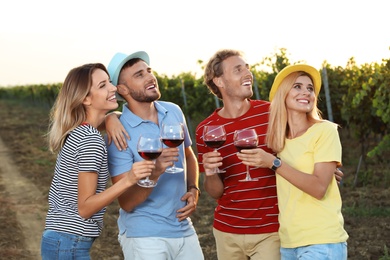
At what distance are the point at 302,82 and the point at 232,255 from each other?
994 millimetres

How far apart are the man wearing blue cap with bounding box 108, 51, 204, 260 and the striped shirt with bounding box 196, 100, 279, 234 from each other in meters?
0.18

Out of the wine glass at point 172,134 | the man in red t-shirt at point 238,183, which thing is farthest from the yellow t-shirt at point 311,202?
the wine glass at point 172,134

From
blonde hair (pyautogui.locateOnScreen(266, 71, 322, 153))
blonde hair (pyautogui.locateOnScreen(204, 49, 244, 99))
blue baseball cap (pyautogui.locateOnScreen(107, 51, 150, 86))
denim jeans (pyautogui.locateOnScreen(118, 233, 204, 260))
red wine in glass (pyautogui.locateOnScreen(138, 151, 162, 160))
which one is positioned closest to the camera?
red wine in glass (pyautogui.locateOnScreen(138, 151, 162, 160))

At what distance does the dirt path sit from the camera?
24.2 feet

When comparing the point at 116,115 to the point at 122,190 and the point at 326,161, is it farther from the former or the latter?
the point at 326,161

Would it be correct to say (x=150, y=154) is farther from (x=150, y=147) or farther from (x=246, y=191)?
(x=246, y=191)

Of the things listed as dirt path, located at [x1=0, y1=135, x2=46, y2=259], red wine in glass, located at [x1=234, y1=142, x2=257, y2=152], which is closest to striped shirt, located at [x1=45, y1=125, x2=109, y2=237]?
red wine in glass, located at [x1=234, y1=142, x2=257, y2=152]

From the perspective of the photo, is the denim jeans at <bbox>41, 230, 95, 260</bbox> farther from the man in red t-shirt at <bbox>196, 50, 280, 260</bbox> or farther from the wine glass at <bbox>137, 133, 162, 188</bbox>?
the man in red t-shirt at <bbox>196, 50, 280, 260</bbox>

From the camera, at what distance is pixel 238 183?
3346 mm

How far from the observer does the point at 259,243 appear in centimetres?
329

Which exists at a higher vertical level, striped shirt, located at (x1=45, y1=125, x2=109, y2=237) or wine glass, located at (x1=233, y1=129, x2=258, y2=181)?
wine glass, located at (x1=233, y1=129, x2=258, y2=181)

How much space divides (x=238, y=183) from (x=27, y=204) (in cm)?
648

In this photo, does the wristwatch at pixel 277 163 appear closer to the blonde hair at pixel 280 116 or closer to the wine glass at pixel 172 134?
the blonde hair at pixel 280 116

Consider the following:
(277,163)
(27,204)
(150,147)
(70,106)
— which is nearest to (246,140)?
(277,163)
